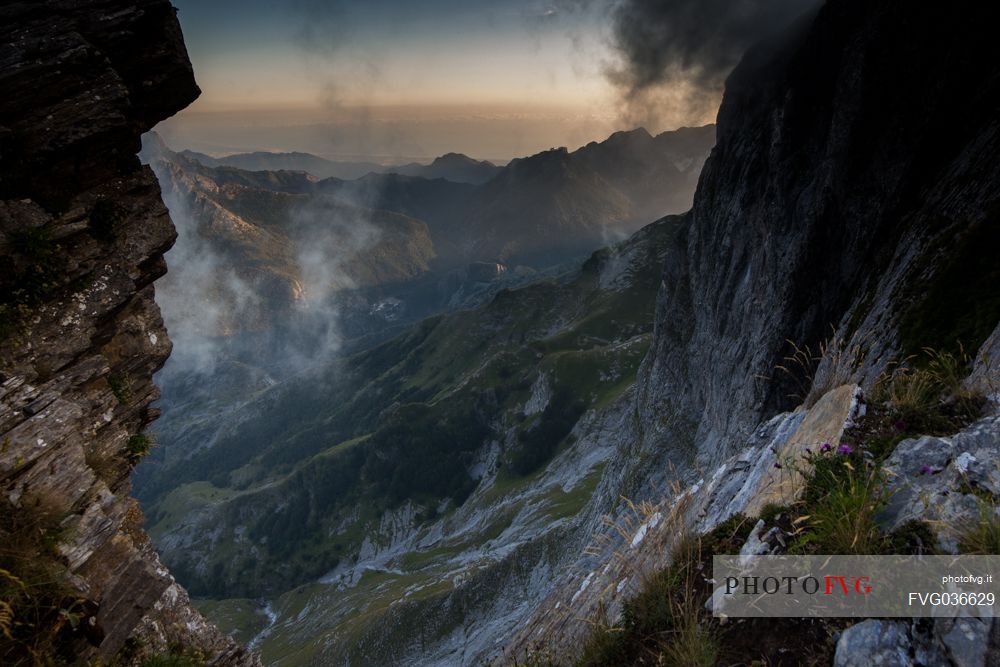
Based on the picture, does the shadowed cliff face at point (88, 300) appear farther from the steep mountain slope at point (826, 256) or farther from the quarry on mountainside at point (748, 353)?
the steep mountain slope at point (826, 256)

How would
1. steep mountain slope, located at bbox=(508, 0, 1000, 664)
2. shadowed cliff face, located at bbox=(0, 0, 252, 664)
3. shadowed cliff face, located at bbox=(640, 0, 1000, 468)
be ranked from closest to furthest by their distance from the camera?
steep mountain slope, located at bbox=(508, 0, 1000, 664)
shadowed cliff face, located at bbox=(0, 0, 252, 664)
shadowed cliff face, located at bbox=(640, 0, 1000, 468)

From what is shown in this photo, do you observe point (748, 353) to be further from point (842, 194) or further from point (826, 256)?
point (842, 194)

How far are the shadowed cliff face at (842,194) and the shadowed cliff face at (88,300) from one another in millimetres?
18486

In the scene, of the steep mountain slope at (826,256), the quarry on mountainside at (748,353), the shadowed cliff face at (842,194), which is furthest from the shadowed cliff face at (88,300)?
the shadowed cliff face at (842,194)

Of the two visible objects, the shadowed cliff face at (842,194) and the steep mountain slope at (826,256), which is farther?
the shadowed cliff face at (842,194)

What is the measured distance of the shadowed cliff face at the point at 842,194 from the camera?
20.0 m

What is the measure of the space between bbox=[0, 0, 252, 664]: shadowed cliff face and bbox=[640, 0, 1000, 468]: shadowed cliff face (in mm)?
18486

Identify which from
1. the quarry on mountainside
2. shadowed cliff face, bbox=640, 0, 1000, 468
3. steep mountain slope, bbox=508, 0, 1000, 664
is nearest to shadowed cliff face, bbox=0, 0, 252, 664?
the quarry on mountainside

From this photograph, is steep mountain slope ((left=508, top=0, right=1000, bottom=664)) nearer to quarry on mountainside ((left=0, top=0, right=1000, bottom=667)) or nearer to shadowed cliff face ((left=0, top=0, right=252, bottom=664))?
quarry on mountainside ((left=0, top=0, right=1000, bottom=667))

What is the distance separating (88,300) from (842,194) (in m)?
38.5

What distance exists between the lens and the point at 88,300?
1588cm

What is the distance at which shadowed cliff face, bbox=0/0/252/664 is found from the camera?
10398 millimetres

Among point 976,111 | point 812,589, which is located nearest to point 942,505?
point 812,589

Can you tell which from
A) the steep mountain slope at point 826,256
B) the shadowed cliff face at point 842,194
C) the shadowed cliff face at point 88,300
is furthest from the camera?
the shadowed cliff face at point 842,194
